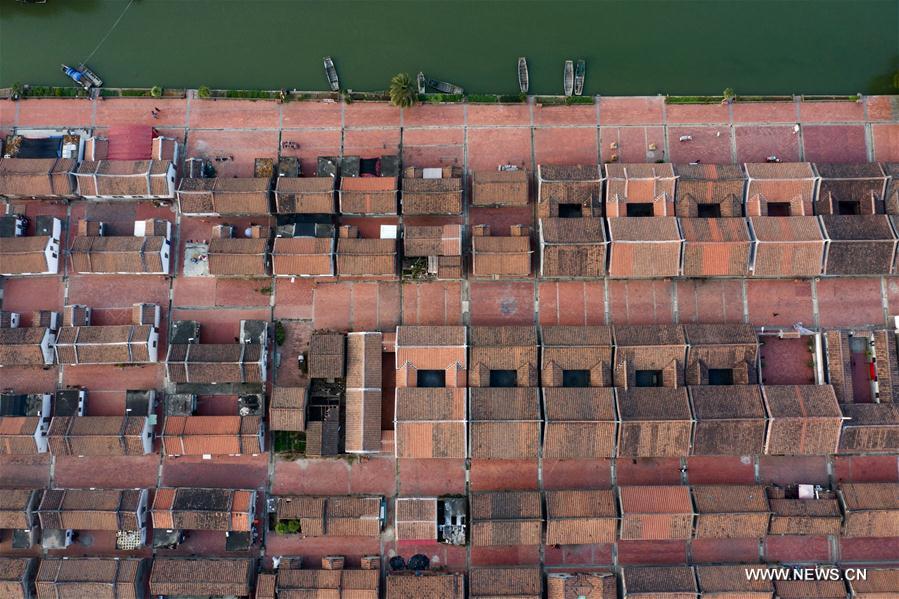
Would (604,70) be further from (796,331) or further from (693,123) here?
(796,331)

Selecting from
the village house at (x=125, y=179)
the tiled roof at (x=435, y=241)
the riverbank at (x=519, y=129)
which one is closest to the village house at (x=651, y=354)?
the tiled roof at (x=435, y=241)

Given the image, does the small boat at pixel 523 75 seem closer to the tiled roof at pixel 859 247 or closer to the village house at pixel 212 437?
the tiled roof at pixel 859 247

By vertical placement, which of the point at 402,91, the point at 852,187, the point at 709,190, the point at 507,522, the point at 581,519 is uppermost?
the point at 402,91

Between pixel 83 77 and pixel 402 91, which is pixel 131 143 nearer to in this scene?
pixel 83 77

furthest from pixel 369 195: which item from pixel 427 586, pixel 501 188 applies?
pixel 427 586

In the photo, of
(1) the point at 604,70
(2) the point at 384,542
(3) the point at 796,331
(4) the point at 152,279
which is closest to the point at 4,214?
(4) the point at 152,279

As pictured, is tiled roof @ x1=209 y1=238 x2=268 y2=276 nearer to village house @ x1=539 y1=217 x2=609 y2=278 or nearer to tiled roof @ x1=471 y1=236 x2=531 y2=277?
tiled roof @ x1=471 y1=236 x2=531 y2=277

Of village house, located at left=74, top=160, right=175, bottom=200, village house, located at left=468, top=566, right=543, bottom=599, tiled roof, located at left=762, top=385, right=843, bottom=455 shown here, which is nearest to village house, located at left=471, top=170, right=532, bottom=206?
tiled roof, located at left=762, top=385, right=843, bottom=455
